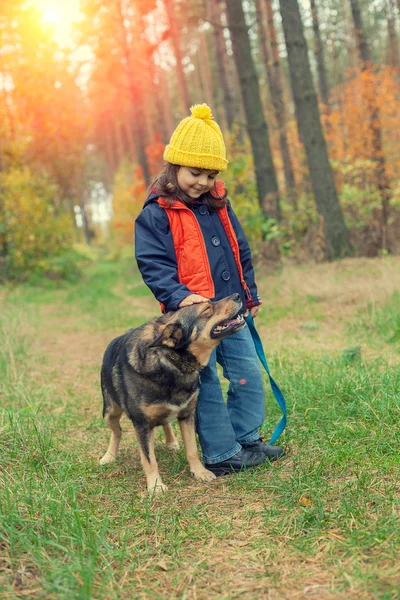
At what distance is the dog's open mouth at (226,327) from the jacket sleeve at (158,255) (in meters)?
0.30

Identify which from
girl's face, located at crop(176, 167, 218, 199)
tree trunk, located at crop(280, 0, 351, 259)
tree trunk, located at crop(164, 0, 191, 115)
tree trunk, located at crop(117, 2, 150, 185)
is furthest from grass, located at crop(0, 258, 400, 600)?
tree trunk, located at crop(117, 2, 150, 185)

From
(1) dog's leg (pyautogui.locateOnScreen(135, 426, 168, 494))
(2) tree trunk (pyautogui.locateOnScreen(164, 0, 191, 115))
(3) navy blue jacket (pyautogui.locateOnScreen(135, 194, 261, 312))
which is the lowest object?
(1) dog's leg (pyautogui.locateOnScreen(135, 426, 168, 494))

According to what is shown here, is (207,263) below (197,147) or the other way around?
below

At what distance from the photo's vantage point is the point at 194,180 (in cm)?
401

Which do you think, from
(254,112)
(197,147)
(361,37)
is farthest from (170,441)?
(361,37)

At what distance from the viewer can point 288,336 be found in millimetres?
7828

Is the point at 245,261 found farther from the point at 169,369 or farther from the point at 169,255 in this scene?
the point at 169,369

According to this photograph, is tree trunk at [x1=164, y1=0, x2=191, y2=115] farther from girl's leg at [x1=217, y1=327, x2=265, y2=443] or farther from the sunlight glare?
girl's leg at [x1=217, y1=327, x2=265, y2=443]

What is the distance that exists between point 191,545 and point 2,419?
2.22 m

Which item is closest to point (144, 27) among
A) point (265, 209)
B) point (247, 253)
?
point (265, 209)

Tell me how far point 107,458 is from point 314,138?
918cm

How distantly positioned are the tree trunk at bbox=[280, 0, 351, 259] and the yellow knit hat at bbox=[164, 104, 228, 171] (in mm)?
8087

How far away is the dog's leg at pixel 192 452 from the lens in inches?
162

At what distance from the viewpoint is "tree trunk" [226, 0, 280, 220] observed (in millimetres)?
13242
